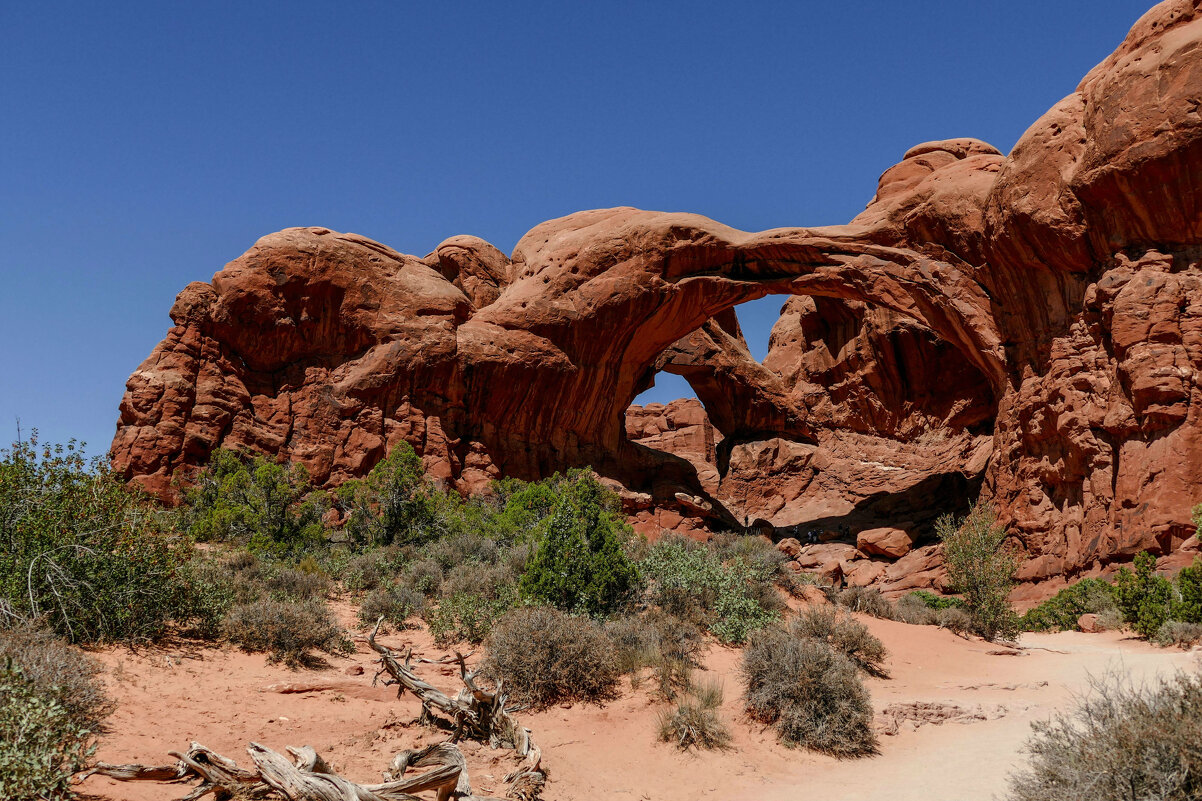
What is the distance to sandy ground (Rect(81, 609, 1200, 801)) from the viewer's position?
598 cm

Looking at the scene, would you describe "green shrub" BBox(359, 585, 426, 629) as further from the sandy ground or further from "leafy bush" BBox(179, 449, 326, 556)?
"leafy bush" BBox(179, 449, 326, 556)

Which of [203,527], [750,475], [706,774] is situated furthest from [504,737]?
[750,475]

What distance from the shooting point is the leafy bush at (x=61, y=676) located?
5219mm

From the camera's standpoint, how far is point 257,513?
1722 cm

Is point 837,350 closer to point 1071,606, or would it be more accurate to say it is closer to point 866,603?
point 1071,606

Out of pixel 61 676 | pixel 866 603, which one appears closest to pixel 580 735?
pixel 61 676

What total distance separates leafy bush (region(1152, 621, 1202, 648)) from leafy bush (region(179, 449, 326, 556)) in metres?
15.3

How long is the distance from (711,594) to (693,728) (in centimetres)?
440

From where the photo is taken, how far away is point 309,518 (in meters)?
18.3

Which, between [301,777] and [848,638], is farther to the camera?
[848,638]

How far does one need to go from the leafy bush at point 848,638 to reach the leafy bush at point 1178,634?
4271mm

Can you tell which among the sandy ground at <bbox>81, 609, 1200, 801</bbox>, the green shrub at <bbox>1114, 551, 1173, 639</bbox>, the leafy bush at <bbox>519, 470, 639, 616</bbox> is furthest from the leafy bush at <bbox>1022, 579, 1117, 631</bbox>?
the leafy bush at <bbox>519, 470, 639, 616</bbox>

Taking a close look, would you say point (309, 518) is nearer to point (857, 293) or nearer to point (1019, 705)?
point (1019, 705)

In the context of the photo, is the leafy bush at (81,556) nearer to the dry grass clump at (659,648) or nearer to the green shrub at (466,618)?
the green shrub at (466,618)
